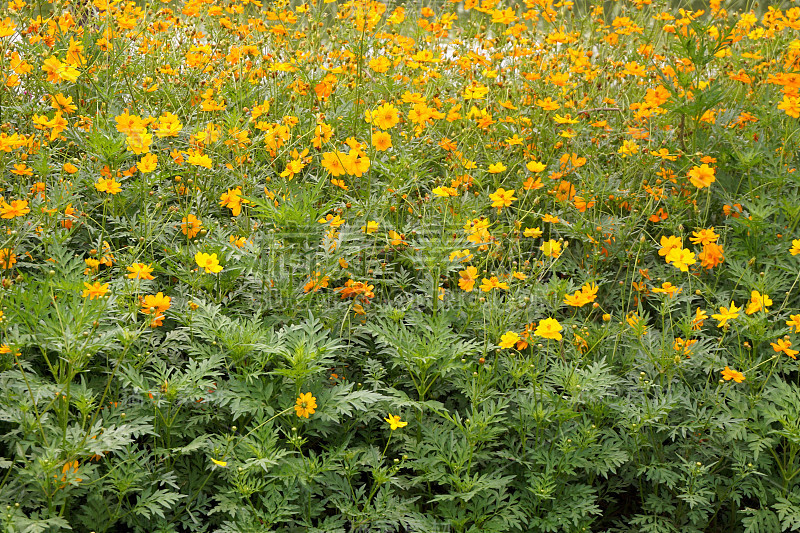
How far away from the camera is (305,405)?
1988mm

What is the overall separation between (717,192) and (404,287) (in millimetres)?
1385

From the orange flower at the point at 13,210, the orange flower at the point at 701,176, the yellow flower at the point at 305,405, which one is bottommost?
the yellow flower at the point at 305,405

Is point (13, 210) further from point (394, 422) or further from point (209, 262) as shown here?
point (394, 422)

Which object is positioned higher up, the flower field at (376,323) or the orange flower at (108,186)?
the orange flower at (108,186)

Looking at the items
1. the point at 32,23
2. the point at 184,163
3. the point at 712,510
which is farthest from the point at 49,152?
the point at 712,510

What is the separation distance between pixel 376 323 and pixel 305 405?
54 centimetres

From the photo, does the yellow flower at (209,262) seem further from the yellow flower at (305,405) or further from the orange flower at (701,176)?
the orange flower at (701,176)

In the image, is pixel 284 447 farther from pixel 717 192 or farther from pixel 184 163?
pixel 717 192

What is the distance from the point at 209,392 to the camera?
2035 mm

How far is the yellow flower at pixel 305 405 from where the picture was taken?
6.46 ft

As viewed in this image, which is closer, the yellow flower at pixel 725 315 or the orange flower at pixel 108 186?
the yellow flower at pixel 725 315

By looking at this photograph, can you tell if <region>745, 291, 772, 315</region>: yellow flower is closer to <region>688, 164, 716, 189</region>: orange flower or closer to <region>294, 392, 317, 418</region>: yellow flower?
<region>688, 164, 716, 189</region>: orange flower

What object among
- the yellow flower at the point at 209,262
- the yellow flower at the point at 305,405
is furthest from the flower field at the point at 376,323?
the yellow flower at the point at 209,262

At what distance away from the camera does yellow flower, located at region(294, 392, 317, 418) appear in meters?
1.97
